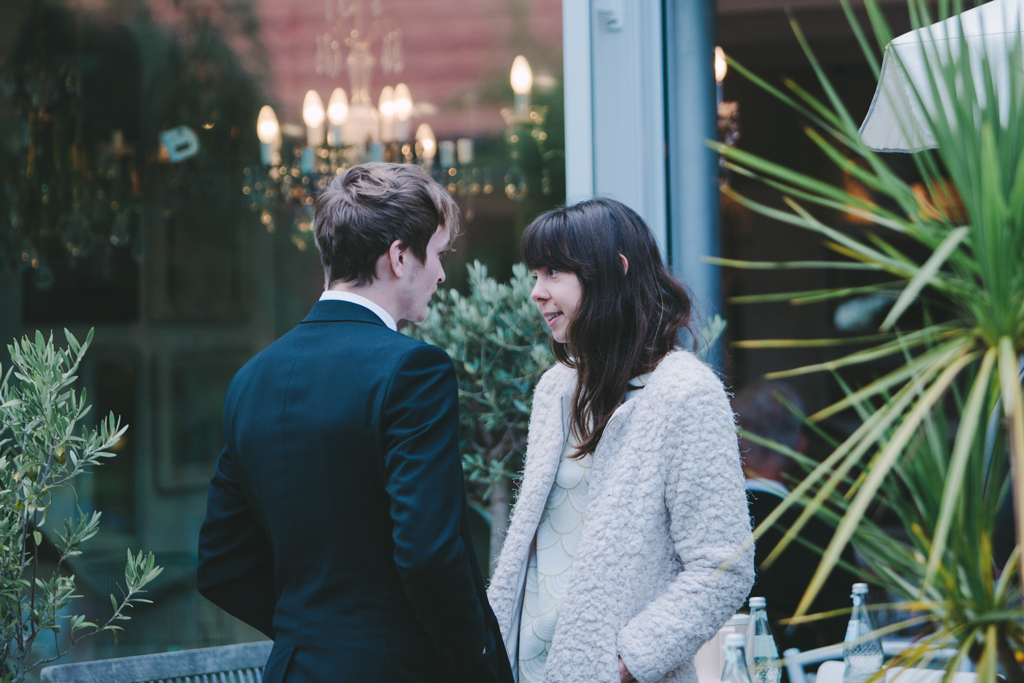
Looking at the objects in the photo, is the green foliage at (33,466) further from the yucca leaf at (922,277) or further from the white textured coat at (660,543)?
the yucca leaf at (922,277)

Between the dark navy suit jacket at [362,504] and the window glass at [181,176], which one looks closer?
the dark navy suit jacket at [362,504]

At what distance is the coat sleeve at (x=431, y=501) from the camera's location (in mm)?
1430

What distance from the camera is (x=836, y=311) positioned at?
7262 mm

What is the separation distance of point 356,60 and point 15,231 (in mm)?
2024

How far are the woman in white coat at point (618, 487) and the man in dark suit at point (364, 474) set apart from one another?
0.21 m

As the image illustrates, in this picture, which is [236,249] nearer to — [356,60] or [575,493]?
[356,60]

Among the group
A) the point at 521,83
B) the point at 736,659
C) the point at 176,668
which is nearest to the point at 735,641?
the point at 736,659

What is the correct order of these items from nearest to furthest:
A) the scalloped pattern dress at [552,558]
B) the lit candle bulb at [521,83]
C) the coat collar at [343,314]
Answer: the coat collar at [343,314], the scalloped pattern dress at [552,558], the lit candle bulb at [521,83]

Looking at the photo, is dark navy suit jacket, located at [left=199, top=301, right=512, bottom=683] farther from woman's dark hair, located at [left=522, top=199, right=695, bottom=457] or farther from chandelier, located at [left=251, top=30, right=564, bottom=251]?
chandelier, located at [left=251, top=30, right=564, bottom=251]

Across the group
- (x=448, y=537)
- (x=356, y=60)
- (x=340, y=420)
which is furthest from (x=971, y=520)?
(x=356, y=60)

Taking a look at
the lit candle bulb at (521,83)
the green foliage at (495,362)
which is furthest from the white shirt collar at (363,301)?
the lit candle bulb at (521,83)

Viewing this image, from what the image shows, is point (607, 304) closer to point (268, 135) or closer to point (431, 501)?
point (431, 501)

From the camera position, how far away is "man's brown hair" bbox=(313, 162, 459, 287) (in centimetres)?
159

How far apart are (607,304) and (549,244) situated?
0.57 ft
